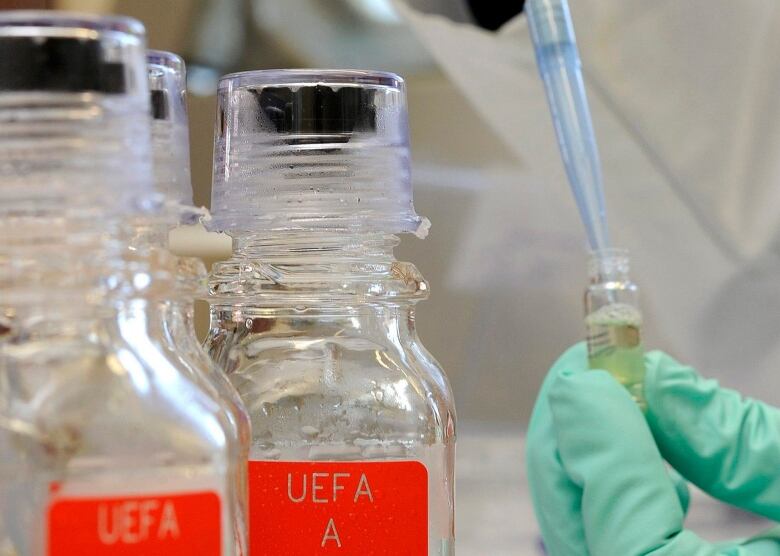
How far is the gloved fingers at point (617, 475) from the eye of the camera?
2.01 feet

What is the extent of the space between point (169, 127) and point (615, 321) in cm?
36

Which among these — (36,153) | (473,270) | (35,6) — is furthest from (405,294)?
(473,270)

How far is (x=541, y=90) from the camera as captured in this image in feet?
3.86

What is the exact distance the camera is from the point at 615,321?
0.64 metres

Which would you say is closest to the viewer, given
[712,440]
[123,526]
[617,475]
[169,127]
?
[123,526]

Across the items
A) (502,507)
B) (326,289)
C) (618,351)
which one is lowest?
(502,507)

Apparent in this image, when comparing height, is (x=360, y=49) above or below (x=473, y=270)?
above

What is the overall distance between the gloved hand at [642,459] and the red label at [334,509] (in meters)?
0.29

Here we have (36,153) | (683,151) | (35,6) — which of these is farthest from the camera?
(683,151)

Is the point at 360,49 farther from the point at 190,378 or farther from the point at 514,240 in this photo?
the point at 190,378

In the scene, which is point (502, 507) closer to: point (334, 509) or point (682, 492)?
point (682, 492)

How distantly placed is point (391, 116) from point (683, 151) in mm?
805

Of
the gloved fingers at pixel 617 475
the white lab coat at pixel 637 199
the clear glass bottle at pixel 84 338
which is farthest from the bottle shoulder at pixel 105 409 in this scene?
the white lab coat at pixel 637 199

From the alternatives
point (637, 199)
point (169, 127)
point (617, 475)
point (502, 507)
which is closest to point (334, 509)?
point (169, 127)
